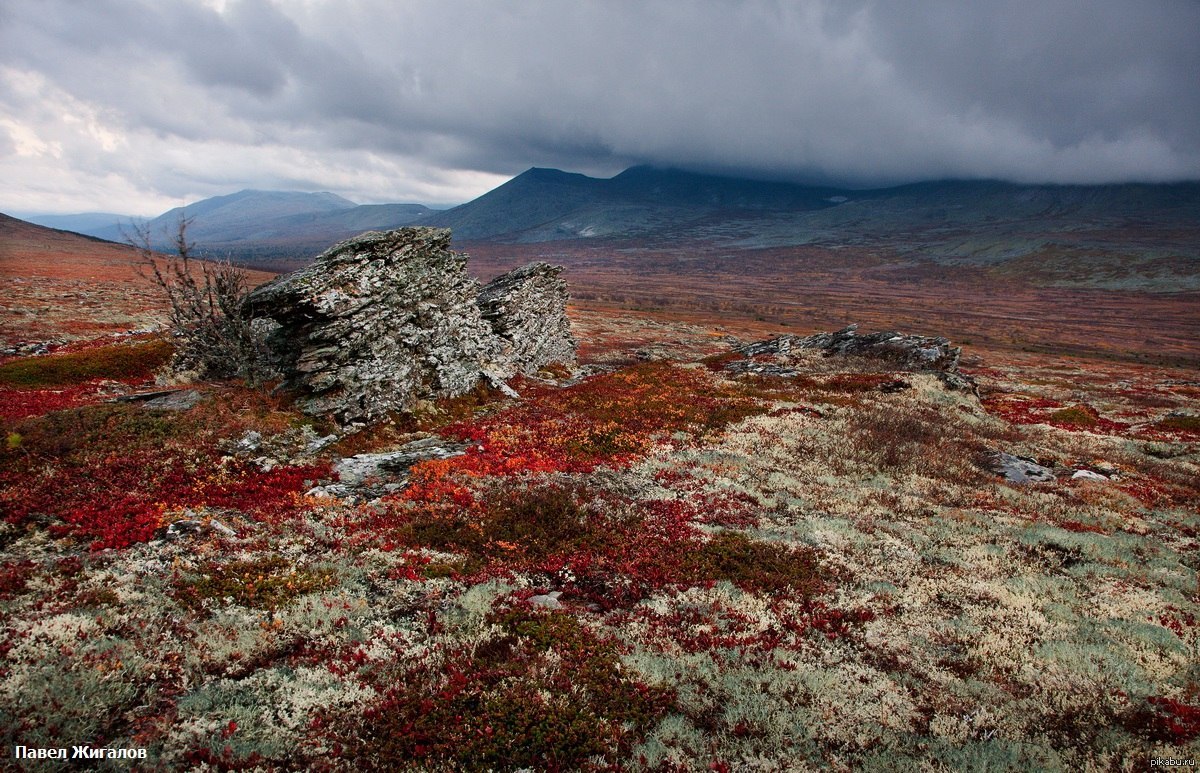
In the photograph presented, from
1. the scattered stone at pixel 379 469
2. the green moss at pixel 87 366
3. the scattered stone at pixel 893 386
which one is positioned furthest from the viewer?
the scattered stone at pixel 893 386

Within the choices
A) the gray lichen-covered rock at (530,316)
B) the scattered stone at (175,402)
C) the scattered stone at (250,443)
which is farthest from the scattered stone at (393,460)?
the gray lichen-covered rock at (530,316)

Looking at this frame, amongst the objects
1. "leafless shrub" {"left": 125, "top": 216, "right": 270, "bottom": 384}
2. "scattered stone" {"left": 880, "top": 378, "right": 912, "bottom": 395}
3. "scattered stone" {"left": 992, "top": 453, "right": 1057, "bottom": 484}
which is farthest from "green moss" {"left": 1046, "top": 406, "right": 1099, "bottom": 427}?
"leafless shrub" {"left": 125, "top": 216, "right": 270, "bottom": 384}

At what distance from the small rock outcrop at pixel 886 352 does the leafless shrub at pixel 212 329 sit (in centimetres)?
3575

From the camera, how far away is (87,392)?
22.1 meters

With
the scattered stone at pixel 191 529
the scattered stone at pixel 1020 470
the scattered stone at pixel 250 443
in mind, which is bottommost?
the scattered stone at pixel 1020 470

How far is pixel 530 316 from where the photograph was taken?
4272 centimetres

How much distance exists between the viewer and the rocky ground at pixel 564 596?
7797 millimetres

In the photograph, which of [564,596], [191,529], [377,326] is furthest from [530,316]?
[564,596]

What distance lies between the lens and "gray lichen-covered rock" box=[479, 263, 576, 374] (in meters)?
39.6

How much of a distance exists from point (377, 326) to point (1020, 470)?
96.2ft

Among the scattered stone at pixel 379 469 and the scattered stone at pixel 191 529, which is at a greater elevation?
the scattered stone at pixel 191 529

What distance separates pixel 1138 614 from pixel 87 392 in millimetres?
35505

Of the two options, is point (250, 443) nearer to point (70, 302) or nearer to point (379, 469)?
point (379, 469)

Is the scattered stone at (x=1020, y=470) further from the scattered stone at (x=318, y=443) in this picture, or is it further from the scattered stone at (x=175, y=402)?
the scattered stone at (x=175, y=402)
